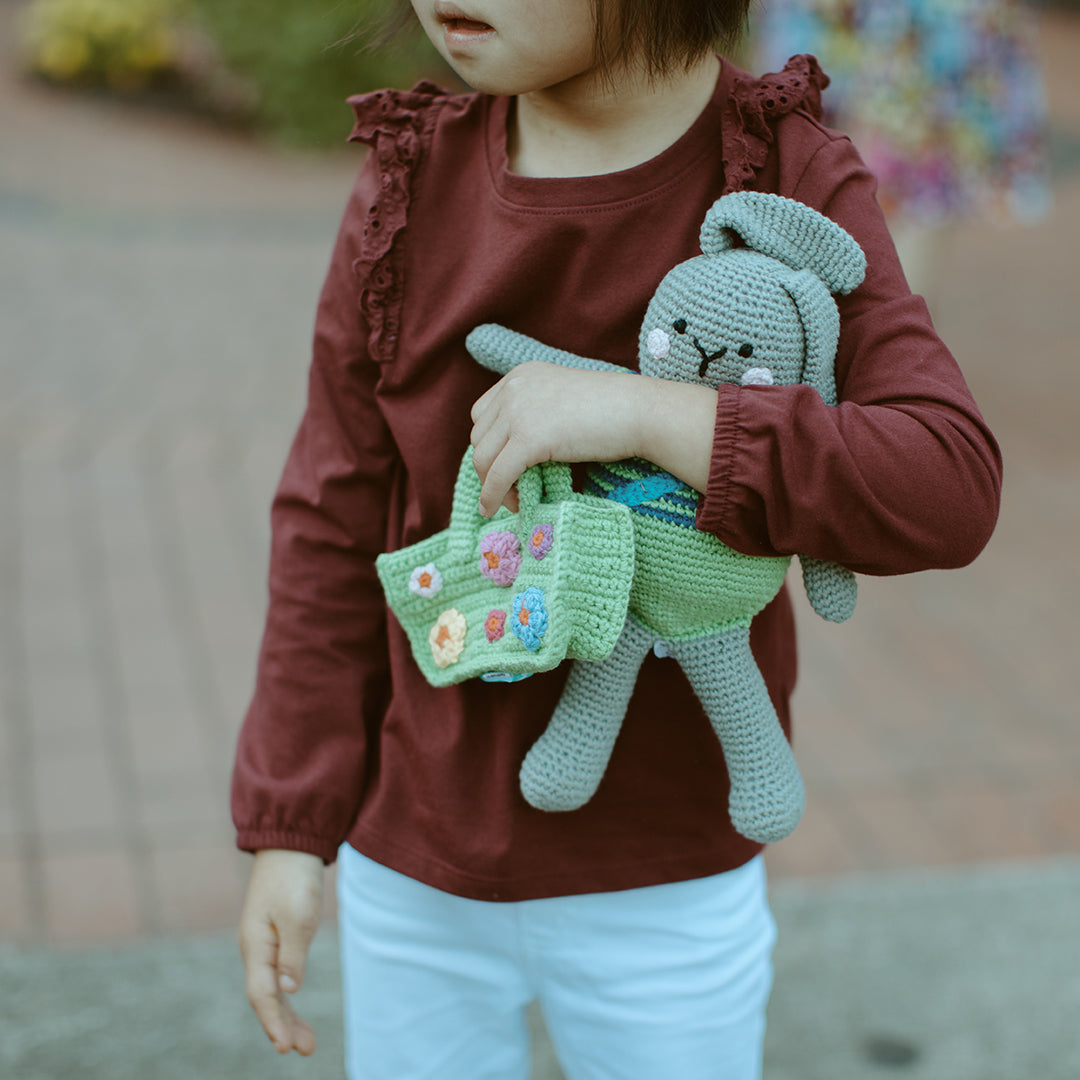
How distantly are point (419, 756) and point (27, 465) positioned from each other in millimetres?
3454

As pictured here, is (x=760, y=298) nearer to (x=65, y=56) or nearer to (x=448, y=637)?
(x=448, y=637)

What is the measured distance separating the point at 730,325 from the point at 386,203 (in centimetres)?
39

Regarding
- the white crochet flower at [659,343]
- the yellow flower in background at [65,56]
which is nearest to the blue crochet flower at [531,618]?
the white crochet flower at [659,343]

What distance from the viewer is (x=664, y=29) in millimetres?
1135

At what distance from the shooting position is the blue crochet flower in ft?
3.63

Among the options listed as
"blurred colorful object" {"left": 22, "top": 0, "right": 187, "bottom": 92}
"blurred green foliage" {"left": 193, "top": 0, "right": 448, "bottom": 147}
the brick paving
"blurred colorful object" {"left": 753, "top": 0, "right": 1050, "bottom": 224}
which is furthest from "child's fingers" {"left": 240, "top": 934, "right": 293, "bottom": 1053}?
"blurred colorful object" {"left": 22, "top": 0, "right": 187, "bottom": 92}

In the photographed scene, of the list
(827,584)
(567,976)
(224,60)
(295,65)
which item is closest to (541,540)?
(827,584)

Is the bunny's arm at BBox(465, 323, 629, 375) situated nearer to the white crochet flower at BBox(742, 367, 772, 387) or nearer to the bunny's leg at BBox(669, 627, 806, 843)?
the white crochet flower at BBox(742, 367, 772, 387)

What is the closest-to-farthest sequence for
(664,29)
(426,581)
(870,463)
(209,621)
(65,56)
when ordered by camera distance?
(870,463) < (664,29) < (426,581) < (209,621) < (65,56)

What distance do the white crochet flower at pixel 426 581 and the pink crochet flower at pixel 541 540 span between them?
129 mm

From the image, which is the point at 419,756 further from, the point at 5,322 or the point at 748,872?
the point at 5,322

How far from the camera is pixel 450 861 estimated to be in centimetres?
136

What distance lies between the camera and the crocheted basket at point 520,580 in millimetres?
1102

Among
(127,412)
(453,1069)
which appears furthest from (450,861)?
(127,412)
